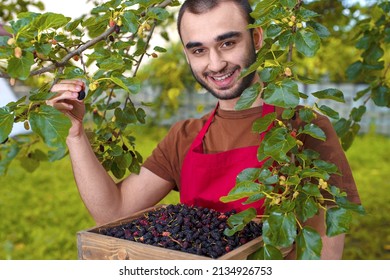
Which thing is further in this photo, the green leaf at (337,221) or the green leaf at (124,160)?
the green leaf at (124,160)

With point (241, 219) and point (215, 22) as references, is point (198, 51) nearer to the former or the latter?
point (215, 22)

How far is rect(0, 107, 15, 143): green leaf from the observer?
95cm

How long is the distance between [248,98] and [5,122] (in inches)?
17.0

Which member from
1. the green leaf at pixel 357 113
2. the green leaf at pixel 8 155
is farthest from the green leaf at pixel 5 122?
the green leaf at pixel 357 113

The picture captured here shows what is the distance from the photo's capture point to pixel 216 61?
4.77ft

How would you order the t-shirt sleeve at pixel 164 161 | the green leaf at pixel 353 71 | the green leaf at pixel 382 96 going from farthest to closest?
the green leaf at pixel 353 71
the green leaf at pixel 382 96
the t-shirt sleeve at pixel 164 161

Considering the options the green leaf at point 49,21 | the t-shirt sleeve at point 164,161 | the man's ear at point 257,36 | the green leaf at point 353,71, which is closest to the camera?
the green leaf at point 49,21

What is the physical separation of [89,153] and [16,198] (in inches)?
147

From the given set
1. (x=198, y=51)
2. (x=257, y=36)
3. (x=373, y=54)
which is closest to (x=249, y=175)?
(x=198, y=51)

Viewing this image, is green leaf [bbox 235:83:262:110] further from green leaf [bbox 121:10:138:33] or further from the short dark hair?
the short dark hair

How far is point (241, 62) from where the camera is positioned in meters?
1.48

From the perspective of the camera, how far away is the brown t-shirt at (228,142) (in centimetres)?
151

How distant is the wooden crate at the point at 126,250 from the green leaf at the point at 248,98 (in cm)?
27

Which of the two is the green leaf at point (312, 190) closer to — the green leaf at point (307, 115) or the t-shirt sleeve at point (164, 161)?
the green leaf at point (307, 115)
